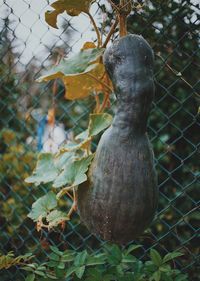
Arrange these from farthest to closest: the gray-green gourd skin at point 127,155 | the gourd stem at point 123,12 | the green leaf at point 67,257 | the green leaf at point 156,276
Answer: the green leaf at point 67,257, the green leaf at point 156,276, the gourd stem at point 123,12, the gray-green gourd skin at point 127,155

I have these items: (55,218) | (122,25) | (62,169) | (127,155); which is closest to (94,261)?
(55,218)

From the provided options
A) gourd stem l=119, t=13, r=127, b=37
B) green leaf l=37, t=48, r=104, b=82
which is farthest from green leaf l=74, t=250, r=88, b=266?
gourd stem l=119, t=13, r=127, b=37

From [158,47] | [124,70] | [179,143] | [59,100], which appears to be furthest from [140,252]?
[59,100]

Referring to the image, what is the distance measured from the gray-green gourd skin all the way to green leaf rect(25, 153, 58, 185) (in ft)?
0.87

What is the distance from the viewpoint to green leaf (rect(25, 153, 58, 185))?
1146 mm

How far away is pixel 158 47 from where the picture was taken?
137 cm

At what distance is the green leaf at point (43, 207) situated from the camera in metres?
1.18

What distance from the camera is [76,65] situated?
104 centimetres

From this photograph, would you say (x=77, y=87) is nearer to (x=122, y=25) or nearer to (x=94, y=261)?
(x=122, y=25)

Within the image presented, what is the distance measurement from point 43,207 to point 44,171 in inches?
3.5

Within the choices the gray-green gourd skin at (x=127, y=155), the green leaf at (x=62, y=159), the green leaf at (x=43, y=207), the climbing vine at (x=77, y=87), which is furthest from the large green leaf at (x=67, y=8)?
the green leaf at (x=43, y=207)

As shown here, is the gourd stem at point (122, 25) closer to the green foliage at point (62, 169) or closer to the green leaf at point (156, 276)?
the green foliage at point (62, 169)

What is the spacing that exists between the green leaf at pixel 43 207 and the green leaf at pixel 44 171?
67 mm

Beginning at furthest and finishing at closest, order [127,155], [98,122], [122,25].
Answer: [98,122] < [122,25] < [127,155]
